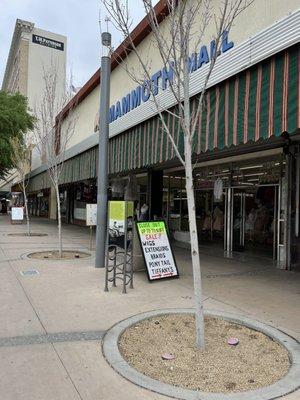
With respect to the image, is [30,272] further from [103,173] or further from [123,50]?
[123,50]

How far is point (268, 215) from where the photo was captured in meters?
11.8

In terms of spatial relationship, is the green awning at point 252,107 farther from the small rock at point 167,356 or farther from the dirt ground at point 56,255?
the dirt ground at point 56,255

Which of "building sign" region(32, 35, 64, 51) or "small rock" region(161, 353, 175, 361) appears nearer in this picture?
"small rock" region(161, 353, 175, 361)

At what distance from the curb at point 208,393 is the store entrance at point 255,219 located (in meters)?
6.43

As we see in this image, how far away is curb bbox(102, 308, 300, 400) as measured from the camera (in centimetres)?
359

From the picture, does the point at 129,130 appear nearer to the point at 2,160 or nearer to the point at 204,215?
the point at 204,215

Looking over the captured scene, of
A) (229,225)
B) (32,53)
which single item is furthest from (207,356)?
(32,53)

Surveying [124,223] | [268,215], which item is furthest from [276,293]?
[268,215]

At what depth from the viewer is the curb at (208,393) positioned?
11.8 feet

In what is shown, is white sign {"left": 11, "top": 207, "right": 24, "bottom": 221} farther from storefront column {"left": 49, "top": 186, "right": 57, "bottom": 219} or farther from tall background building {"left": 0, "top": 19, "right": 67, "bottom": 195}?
tall background building {"left": 0, "top": 19, "right": 67, "bottom": 195}

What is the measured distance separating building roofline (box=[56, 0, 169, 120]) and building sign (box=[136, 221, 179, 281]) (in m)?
3.19

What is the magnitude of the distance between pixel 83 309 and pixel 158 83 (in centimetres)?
648

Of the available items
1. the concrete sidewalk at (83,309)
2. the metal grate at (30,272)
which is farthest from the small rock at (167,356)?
the metal grate at (30,272)

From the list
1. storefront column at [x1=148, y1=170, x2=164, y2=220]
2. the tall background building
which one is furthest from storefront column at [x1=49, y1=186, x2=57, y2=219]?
the tall background building
